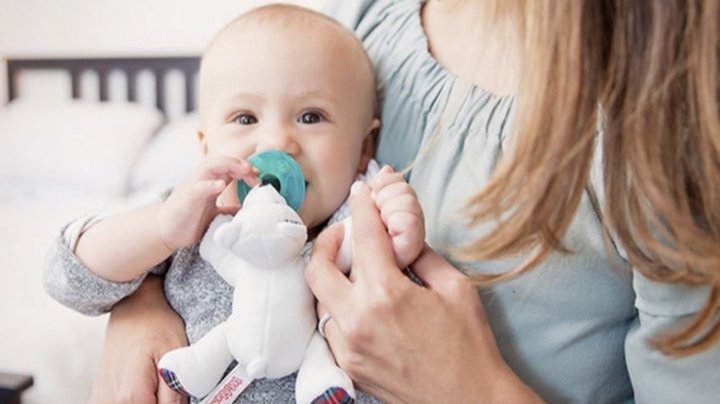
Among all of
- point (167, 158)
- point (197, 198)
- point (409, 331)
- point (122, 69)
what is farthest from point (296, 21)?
point (122, 69)

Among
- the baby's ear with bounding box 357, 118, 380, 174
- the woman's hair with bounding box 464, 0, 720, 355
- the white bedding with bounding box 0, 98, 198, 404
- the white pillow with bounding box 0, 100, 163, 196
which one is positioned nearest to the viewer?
the woman's hair with bounding box 464, 0, 720, 355

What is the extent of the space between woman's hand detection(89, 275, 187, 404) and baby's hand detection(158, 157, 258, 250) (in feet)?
0.39

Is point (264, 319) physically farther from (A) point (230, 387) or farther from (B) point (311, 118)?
(B) point (311, 118)

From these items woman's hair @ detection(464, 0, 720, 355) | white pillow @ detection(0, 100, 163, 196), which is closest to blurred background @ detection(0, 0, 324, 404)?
white pillow @ detection(0, 100, 163, 196)

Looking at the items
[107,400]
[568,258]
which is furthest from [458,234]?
[107,400]

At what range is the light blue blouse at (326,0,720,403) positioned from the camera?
2.19 ft

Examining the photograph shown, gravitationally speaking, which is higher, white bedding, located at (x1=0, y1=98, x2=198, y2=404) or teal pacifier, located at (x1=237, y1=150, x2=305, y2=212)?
teal pacifier, located at (x1=237, y1=150, x2=305, y2=212)

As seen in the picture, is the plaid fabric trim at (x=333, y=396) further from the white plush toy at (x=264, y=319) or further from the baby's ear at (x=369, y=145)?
the baby's ear at (x=369, y=145)

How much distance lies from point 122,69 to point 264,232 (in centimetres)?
261

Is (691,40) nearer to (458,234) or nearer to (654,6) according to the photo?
(654,6)

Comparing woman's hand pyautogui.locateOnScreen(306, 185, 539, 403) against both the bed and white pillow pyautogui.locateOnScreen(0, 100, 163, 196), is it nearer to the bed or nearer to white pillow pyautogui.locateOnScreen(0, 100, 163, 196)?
the bed

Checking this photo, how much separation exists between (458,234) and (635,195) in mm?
201

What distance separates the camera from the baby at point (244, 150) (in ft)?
2.48

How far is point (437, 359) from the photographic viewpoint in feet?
2.22
